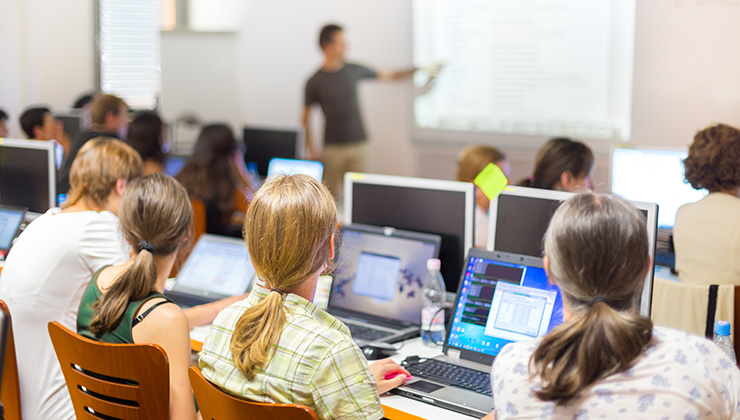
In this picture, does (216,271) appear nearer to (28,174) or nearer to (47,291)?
(47,291)

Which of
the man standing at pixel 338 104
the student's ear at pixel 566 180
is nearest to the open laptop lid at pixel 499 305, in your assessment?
the student's ear at pixel 566 180

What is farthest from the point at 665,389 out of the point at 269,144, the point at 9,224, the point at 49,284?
the point at 269,144

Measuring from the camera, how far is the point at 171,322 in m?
1.92

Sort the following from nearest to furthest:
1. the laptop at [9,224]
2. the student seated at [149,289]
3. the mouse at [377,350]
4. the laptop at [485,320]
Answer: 1. the student seated at [149,289]
2. the laptop at [485,320]
3. the mouse at [377,350]
4. the laptop at [9,224]

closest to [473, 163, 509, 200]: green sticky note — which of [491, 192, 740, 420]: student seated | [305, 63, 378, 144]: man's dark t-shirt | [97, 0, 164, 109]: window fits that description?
[491, 192, 740, 420]: student seated

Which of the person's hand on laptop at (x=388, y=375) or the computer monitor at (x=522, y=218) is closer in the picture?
the person's hand on laptop at (x=388, y=375)

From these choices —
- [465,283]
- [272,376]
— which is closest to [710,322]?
[465,283]

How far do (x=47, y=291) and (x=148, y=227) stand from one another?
21.1 inches

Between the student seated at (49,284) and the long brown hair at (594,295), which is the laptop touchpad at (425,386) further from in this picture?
the student seated at (49,284)

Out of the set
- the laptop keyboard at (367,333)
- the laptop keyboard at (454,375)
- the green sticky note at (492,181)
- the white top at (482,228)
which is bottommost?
the laptop keyboard at (367,333)

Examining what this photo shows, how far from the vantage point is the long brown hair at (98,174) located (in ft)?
8.64

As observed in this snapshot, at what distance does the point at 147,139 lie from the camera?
4523 millimetres

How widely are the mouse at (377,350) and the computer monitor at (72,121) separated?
4.39m

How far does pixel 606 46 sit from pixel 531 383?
3966 millimetres
